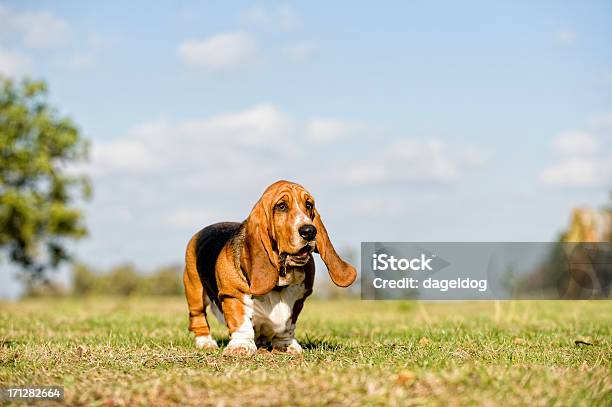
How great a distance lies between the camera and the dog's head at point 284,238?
20.0ft

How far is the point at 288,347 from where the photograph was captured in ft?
21.9

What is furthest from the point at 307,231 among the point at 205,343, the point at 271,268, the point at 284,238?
the point at 205,343

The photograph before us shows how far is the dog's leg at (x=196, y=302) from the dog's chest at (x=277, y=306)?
1.11 metres

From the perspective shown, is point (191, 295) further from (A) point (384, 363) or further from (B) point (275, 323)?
(A) point (384, 363)

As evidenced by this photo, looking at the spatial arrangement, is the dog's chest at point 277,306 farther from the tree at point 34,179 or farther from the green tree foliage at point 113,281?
the green tree foliage at point 113,281

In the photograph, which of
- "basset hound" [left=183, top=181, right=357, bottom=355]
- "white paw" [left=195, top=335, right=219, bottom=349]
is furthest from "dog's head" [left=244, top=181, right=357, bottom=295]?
"white paw" [left=195, top=335, right=219, bottom=349]

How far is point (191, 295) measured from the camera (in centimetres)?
771

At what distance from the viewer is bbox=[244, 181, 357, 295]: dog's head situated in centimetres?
608

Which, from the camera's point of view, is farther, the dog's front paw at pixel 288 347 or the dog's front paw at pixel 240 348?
the dog's front paw at pixel 288 347

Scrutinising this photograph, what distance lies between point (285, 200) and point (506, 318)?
277 inches

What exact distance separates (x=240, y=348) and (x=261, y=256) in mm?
797

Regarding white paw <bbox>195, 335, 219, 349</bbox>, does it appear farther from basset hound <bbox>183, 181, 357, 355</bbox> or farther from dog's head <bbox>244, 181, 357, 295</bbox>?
dog's head <bbox>244, 181, 357, 295</bbox>

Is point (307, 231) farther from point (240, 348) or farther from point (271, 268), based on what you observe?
point (240, 348)

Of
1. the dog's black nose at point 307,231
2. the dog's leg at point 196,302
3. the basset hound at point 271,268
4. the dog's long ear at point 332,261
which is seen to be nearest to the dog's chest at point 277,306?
the basset hound at point 271,268
